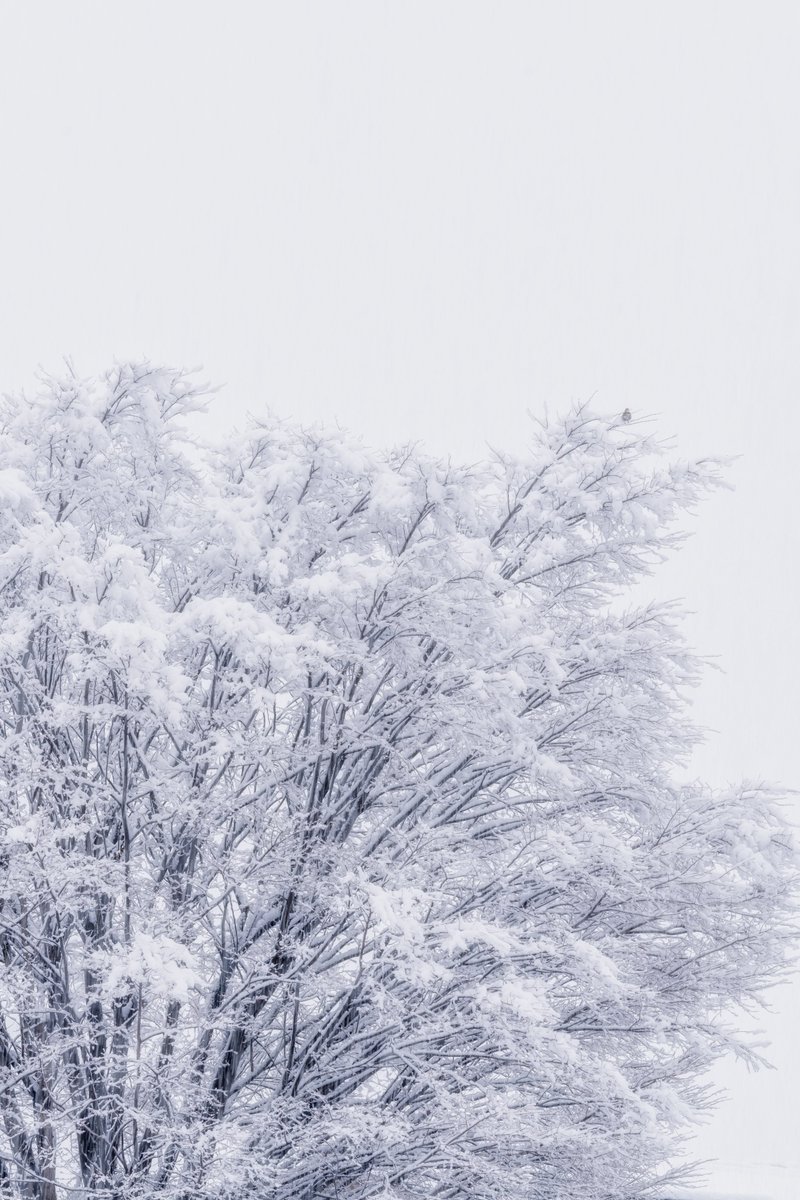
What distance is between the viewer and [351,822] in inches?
319

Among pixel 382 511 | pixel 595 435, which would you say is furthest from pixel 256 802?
pixel 595 435

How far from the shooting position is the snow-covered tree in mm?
6844

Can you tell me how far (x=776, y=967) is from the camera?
844 centimetres

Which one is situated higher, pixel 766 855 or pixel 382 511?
pixel 382 511

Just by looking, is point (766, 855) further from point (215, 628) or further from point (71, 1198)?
point (71, 1198)

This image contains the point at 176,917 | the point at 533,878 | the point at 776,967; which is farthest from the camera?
the point at 776,967

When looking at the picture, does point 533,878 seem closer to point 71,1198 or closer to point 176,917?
point 176,917

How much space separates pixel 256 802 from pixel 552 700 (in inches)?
87.8

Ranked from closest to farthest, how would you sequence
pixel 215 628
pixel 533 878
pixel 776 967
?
pixel 215 628 → pixel 533 878 → pixel 776 967

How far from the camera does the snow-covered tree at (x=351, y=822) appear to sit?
6.84 metres

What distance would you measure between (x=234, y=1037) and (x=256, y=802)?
170 cm

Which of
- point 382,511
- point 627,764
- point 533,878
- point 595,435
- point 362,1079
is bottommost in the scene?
point 362,1079

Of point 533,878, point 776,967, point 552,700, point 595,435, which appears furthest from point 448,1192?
point 595,435

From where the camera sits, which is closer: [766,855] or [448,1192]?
[766,855]
